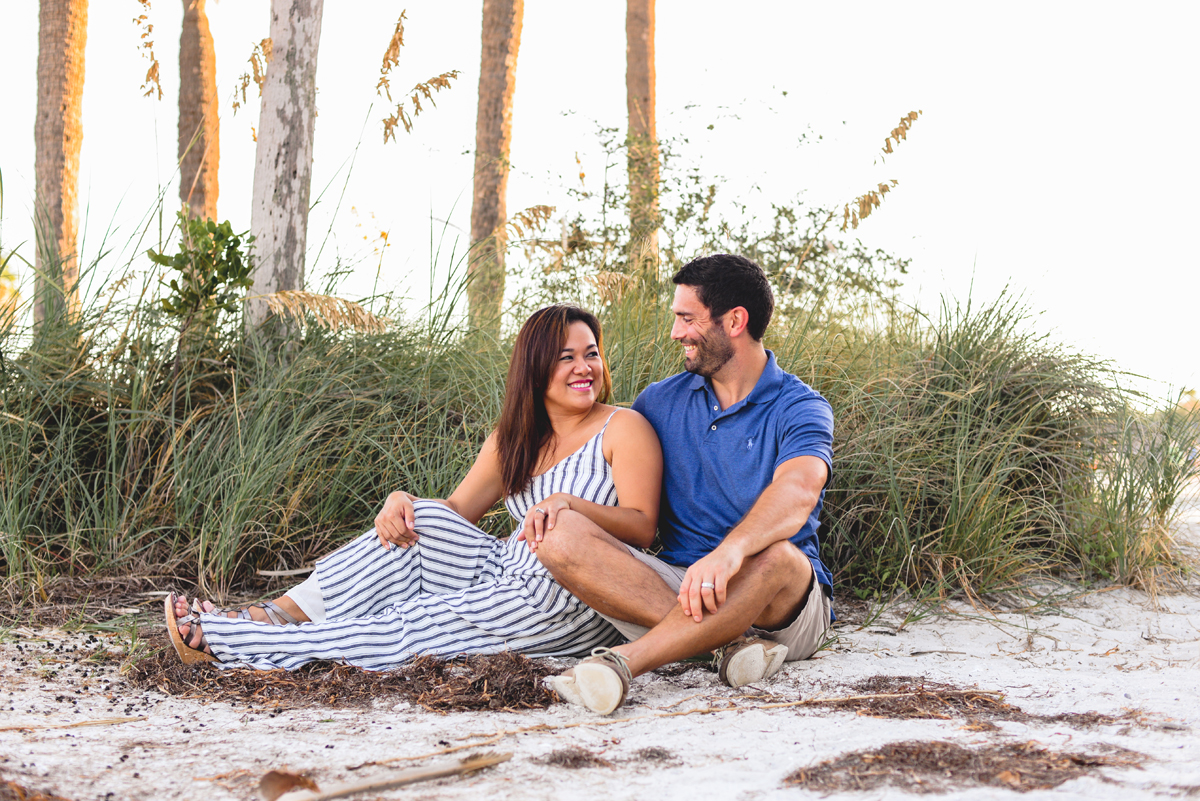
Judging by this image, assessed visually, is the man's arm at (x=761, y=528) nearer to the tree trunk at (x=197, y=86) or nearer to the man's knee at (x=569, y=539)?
the man's knee at (x=569, y=539)

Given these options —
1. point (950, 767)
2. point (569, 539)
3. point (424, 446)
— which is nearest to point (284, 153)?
point (424, 446)

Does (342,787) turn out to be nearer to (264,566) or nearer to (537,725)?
(537,725)

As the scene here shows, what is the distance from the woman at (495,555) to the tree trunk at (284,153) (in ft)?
7.25

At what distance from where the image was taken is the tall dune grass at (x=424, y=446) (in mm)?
3926

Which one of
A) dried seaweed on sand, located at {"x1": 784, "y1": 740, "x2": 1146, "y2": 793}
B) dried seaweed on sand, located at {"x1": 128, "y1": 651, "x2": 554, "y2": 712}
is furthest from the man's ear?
dried seaweed on sand, located at {"x1": 784, "y1": 740, "x2": 1146, "y2": 793}

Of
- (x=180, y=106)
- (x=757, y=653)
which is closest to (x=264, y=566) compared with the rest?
(x=757, y=653)

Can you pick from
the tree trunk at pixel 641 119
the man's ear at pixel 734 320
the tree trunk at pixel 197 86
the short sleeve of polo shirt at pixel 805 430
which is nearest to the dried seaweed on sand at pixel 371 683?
the short sleeve of polo shirt at pixel 805 430

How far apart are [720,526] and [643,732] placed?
35.2 inches

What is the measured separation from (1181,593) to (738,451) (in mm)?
2525

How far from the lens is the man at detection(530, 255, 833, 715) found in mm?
2582

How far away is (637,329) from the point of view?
14.7 ft

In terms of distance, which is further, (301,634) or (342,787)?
(301,634)

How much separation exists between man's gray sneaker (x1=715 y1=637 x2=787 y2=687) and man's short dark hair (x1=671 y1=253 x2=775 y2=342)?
3.36 ft

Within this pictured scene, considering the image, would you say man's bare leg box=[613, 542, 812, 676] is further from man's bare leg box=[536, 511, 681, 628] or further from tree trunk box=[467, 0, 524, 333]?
tree trunk box=[467, 0, 524, 333]
